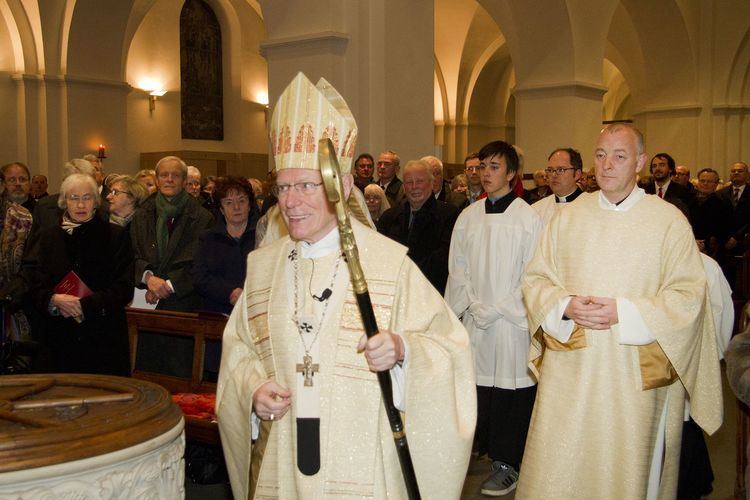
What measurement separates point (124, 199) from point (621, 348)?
3739 millimetres

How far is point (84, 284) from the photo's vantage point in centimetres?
489

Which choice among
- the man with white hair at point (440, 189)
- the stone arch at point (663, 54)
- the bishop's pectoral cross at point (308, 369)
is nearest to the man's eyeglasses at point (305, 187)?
the bishop's pectoral cross at point (308, 369)

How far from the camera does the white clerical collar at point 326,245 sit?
2590 mm

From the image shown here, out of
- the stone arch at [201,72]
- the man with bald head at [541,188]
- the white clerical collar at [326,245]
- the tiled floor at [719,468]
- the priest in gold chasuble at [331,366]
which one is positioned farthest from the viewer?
the stone arch at [201,72]

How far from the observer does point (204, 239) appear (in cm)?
529

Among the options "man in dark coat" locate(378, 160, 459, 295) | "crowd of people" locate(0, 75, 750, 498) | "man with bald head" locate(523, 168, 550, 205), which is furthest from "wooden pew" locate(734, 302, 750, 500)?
"man with bald head" locate(523, 168, 550, 205)

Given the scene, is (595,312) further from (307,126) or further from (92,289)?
(92,289)

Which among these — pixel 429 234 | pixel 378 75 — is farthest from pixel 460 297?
pixel 378 75

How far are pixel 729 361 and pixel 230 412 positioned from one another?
1592 mm

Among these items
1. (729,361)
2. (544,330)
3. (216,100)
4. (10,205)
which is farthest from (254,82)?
(729,361)

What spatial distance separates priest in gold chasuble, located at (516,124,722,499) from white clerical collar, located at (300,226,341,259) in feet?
4.95

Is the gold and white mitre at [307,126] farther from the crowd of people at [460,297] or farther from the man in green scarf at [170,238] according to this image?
the man in green scarf at [170,238]

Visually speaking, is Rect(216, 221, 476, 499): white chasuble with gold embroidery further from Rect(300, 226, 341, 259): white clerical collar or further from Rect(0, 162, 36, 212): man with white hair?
Rect(0, 162, 36, 212): man with white hair

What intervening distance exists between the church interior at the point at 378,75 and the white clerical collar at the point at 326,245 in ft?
9.30
